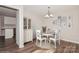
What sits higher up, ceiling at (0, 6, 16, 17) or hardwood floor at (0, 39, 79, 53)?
ceiling at (0, 6, 16, 17)

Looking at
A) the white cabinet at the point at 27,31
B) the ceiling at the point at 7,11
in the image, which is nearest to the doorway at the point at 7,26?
the ceiling at the point at 7,11

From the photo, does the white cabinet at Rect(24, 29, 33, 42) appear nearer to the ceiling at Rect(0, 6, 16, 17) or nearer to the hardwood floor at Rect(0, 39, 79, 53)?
the hardwood floor at Rect(0, 39, 79, 53)

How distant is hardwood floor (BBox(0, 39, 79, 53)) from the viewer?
2.11 m

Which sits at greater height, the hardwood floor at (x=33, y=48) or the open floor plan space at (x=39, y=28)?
the open floor plan space at (x=39, y=28)

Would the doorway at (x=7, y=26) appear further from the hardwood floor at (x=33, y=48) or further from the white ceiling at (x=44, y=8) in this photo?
the white ceiling at (x=44, y=8)

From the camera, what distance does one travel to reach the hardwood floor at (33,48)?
6.93 ft

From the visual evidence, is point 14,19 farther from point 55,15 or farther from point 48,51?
point 48,51

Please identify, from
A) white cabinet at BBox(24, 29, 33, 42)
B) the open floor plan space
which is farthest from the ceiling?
white cabinet at BBox(24, 29, 33, 42)

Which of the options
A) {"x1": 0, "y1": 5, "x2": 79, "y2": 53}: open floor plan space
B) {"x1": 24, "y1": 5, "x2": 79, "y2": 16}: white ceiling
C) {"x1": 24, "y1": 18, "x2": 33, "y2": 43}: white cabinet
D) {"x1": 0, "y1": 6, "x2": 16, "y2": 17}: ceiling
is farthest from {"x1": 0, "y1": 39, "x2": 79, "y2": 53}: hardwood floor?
{"x1": 24, "y1": 5, "x2": 79, "y2": 16}: white ceiling

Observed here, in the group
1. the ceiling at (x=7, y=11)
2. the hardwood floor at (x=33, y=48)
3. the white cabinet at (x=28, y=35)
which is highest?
the ceiling at (x=7, y=11)

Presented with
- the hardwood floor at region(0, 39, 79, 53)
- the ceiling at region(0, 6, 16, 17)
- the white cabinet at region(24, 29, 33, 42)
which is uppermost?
the ceiling at region(0, 6, 16, 17)
